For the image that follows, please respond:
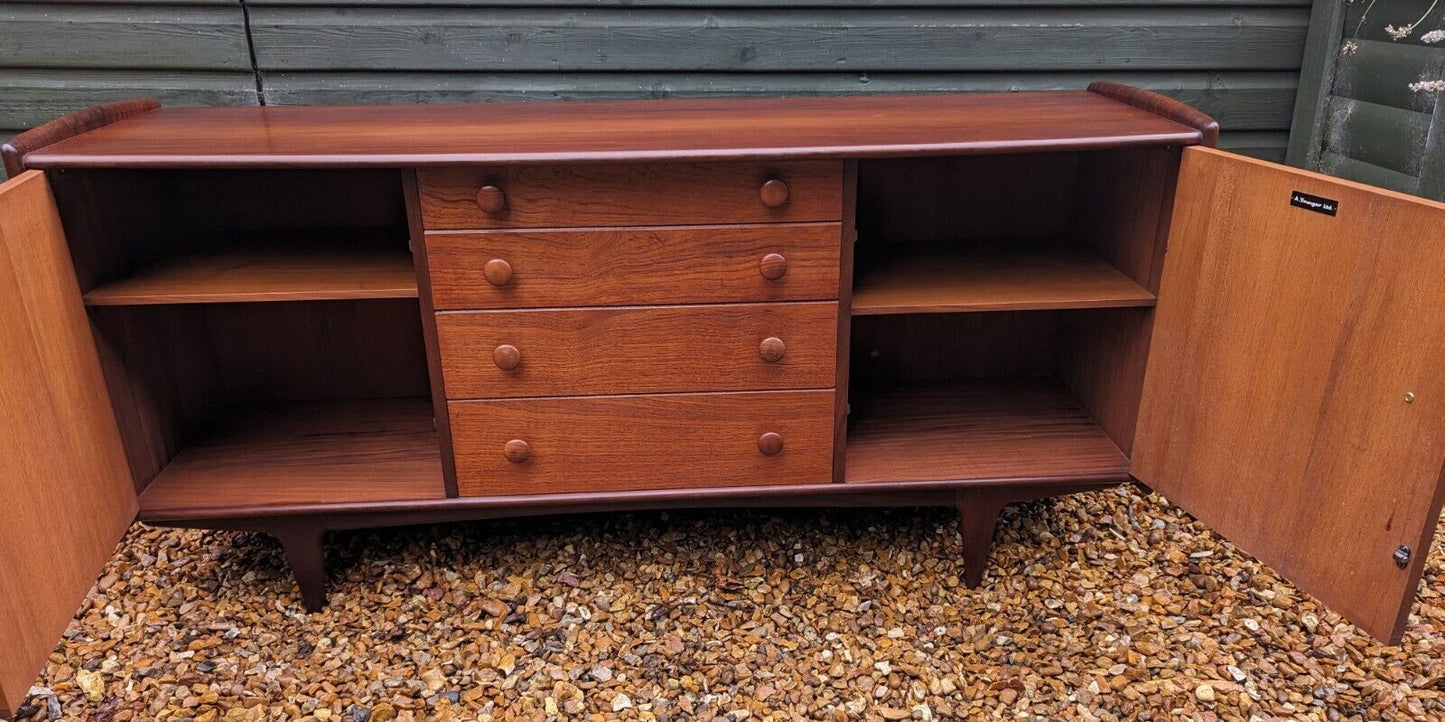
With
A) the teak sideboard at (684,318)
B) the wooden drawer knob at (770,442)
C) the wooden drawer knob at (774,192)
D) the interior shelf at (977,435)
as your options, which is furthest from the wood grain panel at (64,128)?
the interior shelf at (977,435)

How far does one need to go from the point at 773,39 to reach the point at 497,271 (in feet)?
3.73

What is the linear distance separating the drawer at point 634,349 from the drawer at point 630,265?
32 mm

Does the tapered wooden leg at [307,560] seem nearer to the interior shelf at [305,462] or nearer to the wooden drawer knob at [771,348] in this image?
the interior shelf at [305,462]

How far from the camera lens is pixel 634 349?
192 centimetres

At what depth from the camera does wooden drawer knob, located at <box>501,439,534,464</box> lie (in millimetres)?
1969

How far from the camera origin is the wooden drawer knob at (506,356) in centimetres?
189

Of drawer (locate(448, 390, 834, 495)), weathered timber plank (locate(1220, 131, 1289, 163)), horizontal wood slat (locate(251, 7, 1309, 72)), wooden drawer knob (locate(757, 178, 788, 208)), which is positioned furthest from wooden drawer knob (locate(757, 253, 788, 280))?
weathered timber plank (locate(1220, 131, 1289, 163))

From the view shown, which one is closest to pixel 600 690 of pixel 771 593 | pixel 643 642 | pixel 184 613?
pixel 643 642

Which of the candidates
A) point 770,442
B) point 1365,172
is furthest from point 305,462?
point 1365,172

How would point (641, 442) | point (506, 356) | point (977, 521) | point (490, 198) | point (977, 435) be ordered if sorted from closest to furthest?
point (490, 198), point (506, 356), point (641, 442), point (977, 521), point (977, 435)

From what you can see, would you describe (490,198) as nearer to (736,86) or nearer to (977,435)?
(736,86)

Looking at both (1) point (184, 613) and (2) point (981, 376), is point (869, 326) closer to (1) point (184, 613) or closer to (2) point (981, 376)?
(2) point (981, 376)

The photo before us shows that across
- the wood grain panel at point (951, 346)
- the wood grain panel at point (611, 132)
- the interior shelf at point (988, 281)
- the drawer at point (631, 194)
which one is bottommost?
the wood grain panel at point (951, 346)

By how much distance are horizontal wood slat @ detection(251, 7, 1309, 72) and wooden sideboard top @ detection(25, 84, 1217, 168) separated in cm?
21
